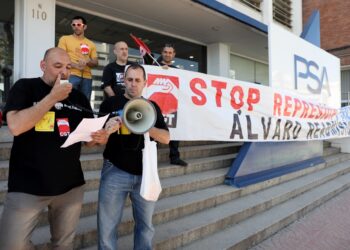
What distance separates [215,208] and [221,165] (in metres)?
Result: 1.46

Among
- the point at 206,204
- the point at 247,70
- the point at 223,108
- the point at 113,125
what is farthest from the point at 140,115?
the point at 247,70

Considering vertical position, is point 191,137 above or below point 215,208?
above

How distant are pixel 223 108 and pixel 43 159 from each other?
3.61 m

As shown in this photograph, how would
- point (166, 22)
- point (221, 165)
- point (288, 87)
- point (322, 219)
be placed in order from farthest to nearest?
point (166, 22) < point (288, 87) < point (221, 165) < point (322, 219)

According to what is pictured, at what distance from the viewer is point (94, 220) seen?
12.0 feet

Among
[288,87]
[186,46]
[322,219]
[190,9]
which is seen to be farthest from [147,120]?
[186,46]

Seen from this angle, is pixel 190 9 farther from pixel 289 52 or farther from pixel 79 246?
pixel 79 246

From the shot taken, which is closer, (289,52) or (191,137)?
(191,137)

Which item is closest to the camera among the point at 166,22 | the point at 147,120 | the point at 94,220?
the point at 147,120

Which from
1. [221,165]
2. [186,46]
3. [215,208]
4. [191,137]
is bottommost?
[215,208]

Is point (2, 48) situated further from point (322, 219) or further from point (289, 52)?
point (322, 219)

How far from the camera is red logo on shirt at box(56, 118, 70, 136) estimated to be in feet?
7.57

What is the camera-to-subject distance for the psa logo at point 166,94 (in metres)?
4.77

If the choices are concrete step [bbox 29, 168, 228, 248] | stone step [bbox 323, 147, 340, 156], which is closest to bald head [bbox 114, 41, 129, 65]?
concrete step [bbox 29, 168, 228, 248]
